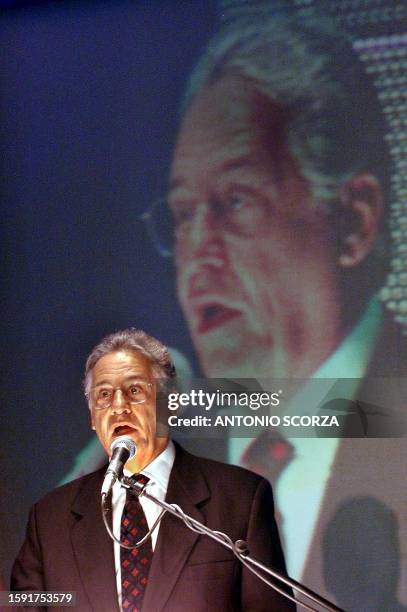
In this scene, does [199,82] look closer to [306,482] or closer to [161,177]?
[161,177]

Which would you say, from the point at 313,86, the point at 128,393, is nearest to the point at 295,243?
the point at 313,86

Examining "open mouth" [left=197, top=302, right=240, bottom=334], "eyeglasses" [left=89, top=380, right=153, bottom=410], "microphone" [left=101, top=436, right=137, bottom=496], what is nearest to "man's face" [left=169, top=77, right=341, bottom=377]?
"open mouth" [left=197, top=302, right=240, bottom=334]

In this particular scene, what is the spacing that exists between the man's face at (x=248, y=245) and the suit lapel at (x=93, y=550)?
667 millimetres

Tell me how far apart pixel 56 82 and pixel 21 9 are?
361 mm

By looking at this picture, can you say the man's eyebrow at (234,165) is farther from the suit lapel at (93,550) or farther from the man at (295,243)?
the suit lapel at (93,550)

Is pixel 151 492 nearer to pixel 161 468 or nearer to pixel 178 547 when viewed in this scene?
pixel 161 468

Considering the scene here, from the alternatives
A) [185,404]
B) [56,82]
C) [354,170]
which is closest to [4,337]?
[185,404]

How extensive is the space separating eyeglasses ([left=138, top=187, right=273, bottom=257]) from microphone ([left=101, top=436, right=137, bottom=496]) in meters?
1.08

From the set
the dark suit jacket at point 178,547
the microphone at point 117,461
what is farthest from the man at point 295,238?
the microphone at point 117,461

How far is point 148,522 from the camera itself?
325 centimetres

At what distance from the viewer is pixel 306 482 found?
3318 mm

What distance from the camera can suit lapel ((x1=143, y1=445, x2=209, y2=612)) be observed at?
10.5 ft

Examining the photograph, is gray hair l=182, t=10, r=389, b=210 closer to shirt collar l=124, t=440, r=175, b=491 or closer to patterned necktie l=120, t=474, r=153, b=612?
shirt collar l=124, t=440, r=175, b=491

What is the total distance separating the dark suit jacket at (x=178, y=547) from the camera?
3.18 meters
